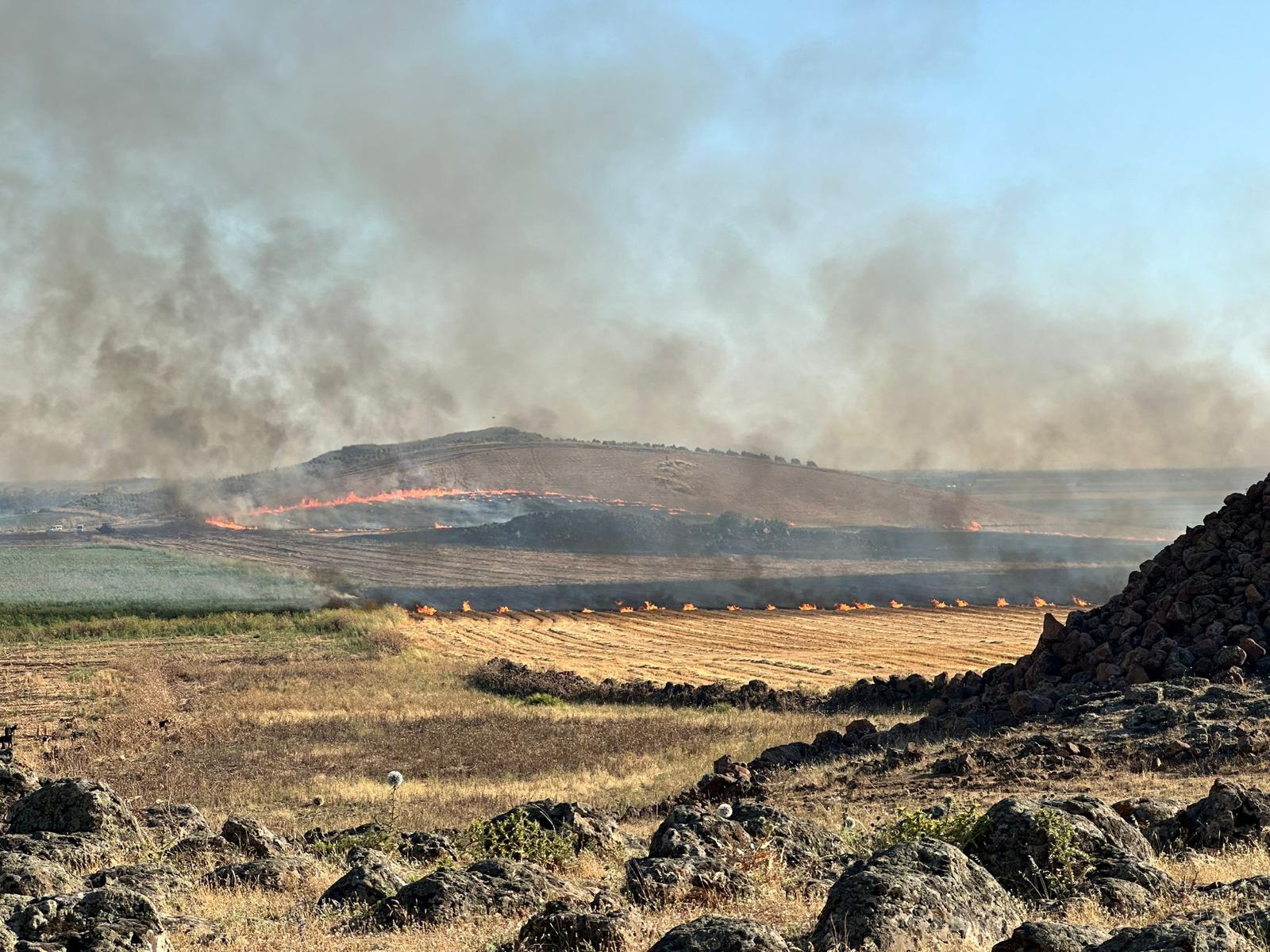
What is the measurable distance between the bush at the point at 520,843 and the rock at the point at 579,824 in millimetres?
87

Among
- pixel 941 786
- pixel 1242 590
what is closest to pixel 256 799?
pixel 941 786

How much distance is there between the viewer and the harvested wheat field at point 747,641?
44.1 meters

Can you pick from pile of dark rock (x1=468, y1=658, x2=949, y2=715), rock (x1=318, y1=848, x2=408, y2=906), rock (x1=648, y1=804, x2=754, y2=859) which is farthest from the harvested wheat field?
rock (x1=318, y1=848, x2=408, y2=906)

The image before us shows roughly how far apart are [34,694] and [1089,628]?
2941cm

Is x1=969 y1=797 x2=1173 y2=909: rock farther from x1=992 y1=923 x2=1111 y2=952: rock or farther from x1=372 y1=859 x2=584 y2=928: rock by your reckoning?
x1=372 y1=859 x2=584 y2=928: rock

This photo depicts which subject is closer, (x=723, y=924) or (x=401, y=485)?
(x=723, y=924)

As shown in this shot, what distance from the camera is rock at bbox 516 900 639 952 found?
7930mm

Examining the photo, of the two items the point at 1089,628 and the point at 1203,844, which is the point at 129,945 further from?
the point at 1089,628

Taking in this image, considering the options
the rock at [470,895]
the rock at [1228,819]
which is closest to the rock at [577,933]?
the rock at [470,895]

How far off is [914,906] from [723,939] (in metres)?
1.53

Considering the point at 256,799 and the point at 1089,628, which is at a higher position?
the point at 1089,628

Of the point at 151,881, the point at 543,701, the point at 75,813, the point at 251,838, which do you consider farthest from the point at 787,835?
the point at 543,701

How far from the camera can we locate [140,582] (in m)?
69.9

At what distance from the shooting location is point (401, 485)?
12600cm
